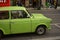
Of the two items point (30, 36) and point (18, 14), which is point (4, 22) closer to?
point (18, 14)

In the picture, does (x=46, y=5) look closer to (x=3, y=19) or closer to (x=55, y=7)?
(x=55, y=7)

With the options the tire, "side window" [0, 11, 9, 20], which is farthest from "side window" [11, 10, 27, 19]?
the tire

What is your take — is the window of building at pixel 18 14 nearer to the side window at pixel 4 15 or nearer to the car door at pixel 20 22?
the car door at pixel 20 22

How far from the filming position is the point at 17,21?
1048cm

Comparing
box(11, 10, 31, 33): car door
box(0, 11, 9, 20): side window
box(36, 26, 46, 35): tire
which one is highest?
box(0, 11, 9, 20): side window

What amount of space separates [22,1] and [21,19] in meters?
15.5

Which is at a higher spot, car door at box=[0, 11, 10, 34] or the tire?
car door at box=[0, 11, 10, 34]

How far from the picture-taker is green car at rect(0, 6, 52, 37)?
34.2ft

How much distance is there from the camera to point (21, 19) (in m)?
10.6

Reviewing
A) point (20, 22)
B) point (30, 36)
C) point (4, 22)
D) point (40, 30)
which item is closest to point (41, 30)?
point (40, 30)

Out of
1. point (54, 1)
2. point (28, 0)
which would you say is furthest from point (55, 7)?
point (28, 0)

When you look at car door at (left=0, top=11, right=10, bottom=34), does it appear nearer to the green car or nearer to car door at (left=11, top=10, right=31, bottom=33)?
the green car

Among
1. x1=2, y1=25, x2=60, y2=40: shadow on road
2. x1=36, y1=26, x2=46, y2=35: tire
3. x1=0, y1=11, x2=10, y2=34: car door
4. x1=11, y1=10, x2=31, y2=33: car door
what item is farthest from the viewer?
x1=36, y1=26, x2=46, y2=35: tire

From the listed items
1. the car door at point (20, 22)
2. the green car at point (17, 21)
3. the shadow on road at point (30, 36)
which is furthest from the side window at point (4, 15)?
the shadow on road at point (30, 36)
